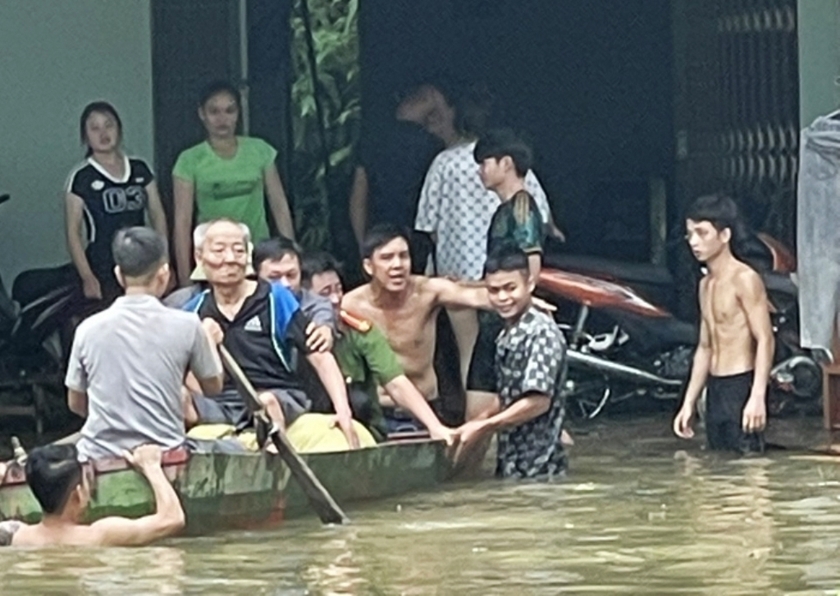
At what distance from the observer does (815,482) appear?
13.9 metres

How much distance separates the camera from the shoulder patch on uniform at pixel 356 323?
13914 mm

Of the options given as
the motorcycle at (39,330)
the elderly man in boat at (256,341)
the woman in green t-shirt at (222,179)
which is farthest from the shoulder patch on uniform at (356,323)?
the motorcycle at (39,330)

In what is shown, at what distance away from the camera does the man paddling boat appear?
40.3 ft

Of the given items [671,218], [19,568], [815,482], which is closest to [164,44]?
[671,218]

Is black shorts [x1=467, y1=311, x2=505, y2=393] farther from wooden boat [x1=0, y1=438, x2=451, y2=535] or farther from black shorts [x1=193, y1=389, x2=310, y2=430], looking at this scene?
black shorts [x1=193, y1=389, x2=310, y2=430]

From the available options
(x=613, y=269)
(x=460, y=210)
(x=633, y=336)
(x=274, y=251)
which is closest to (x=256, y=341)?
(x=274, y=251)

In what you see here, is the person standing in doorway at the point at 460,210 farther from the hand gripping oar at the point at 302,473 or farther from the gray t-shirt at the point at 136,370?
the gray t-shirt at the point at 136,370

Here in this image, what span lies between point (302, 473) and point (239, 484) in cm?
28

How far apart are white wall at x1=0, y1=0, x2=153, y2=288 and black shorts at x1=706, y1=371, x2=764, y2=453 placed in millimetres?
4289

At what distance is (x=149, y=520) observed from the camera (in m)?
12.0

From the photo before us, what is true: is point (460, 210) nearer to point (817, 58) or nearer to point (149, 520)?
point (817, 58)

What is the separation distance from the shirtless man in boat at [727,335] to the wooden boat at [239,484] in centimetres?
198

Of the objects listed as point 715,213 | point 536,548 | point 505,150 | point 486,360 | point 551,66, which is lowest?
point 536,548

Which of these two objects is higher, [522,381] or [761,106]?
[761,106]
